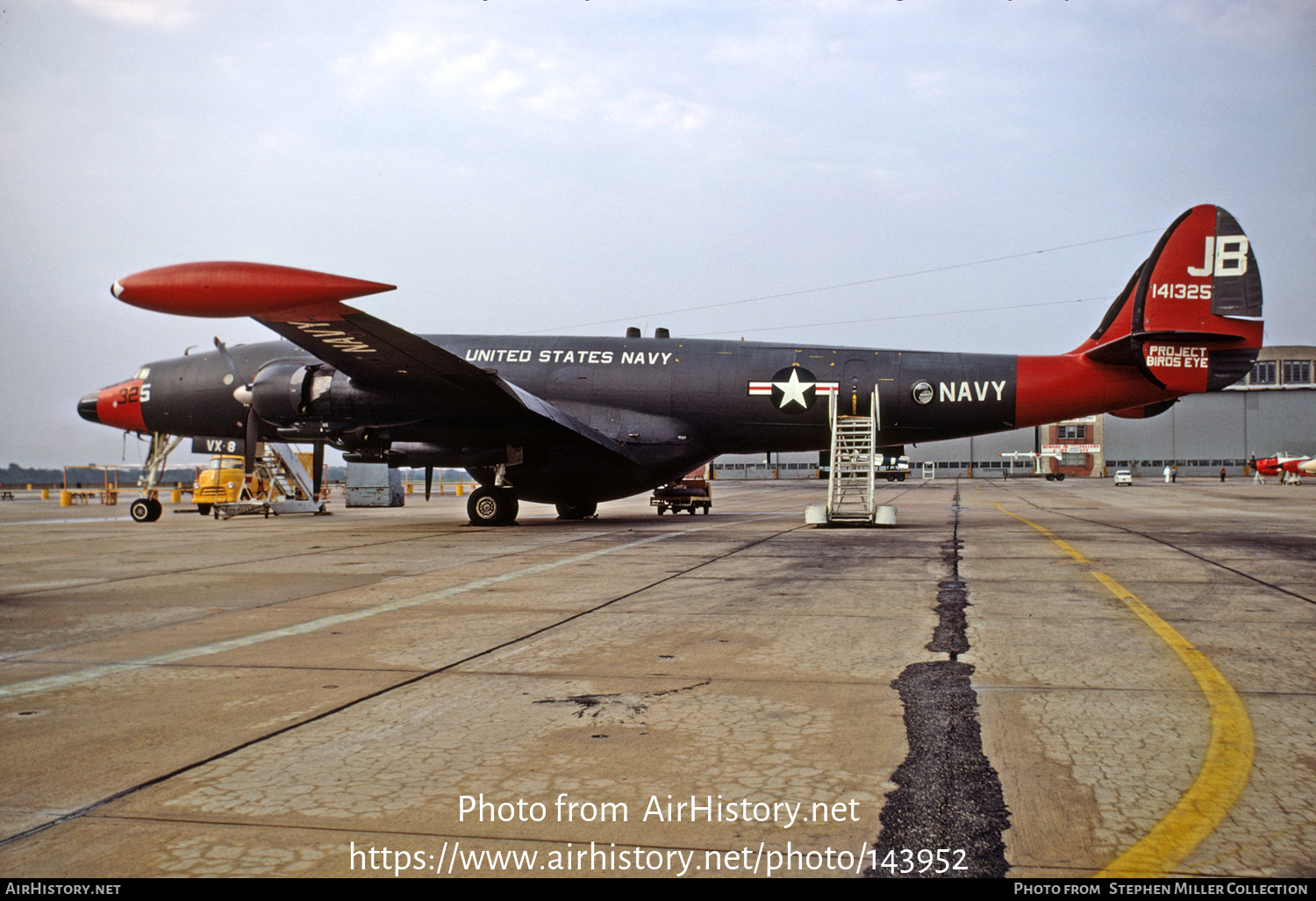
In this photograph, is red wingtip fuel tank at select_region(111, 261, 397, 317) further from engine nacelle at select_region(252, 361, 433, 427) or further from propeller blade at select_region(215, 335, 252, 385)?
propeller blade at select_region(215, 335, 252, 385)

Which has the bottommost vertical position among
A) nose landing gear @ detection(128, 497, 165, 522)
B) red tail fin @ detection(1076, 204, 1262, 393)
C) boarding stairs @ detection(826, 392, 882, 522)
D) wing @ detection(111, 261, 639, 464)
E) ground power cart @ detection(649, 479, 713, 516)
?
nose landing gear @ detection(128, 497, 165, 522)

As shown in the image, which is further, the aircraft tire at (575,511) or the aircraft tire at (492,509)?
the aircraft tire at (575,511)

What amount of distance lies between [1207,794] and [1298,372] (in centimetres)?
11360

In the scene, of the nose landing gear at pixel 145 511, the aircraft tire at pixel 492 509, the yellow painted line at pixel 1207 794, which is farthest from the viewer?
the nose landing gear at pixel 145 511

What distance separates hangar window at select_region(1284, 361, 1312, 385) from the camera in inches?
3654

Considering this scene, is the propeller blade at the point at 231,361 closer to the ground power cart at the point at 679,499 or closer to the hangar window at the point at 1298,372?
the ground power cart at the point at 679,499

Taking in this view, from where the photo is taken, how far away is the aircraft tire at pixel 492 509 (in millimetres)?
18234

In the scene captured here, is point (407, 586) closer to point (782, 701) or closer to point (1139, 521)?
point (782, 701)

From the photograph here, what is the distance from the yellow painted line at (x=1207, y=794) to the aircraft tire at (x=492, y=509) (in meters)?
14.7

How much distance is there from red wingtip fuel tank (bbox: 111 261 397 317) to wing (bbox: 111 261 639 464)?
0.04 feet

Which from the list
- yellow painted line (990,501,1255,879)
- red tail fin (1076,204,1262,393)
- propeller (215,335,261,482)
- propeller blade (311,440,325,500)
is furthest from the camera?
propeller blade (311,440,325,500)

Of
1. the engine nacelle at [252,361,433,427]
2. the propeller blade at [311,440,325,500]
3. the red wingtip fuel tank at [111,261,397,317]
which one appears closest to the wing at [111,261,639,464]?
the red wingtip fuel tank at [111,261,397,317]

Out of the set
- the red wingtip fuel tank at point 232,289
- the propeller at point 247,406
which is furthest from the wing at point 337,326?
the propeller at point 247,406
